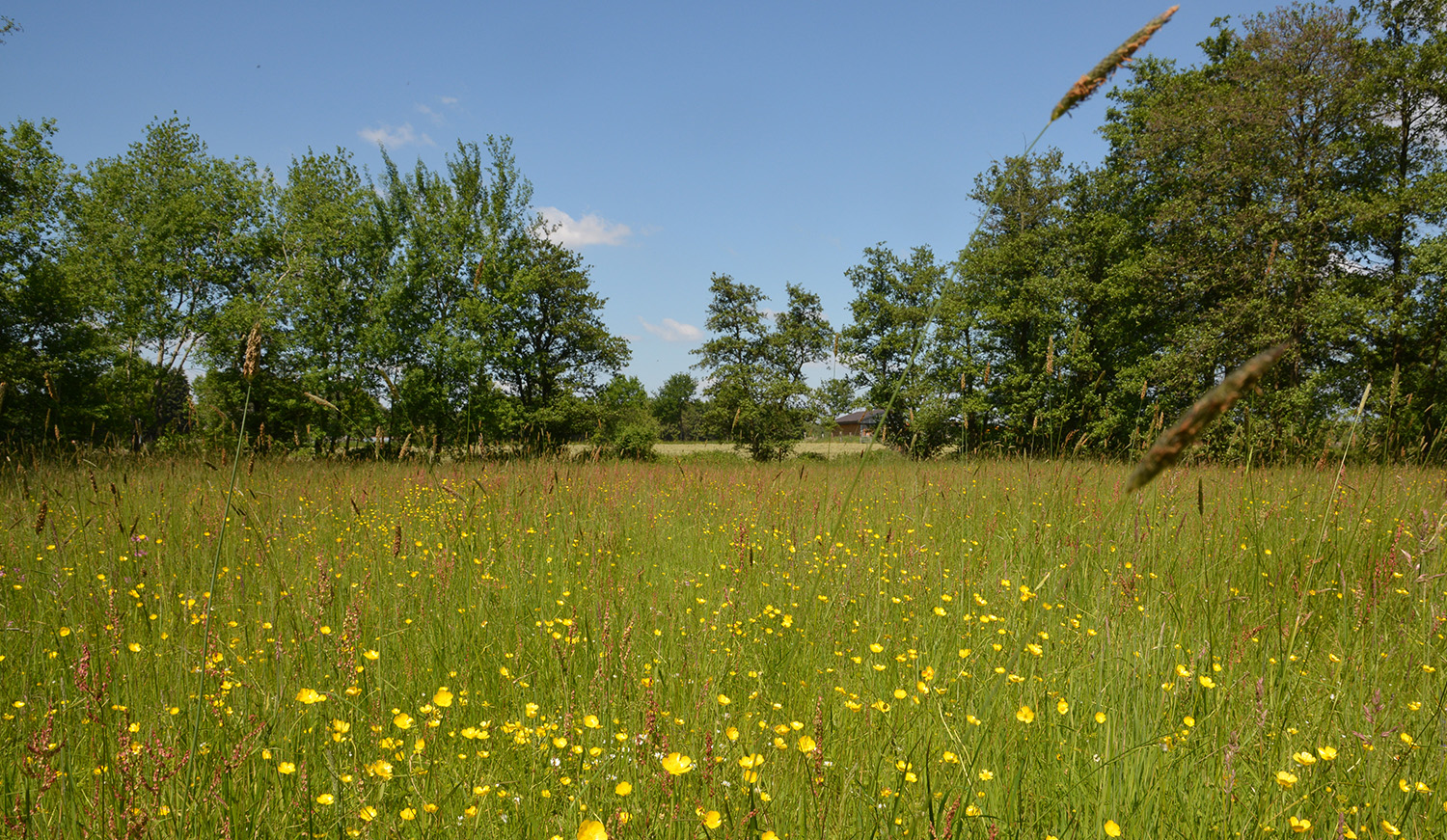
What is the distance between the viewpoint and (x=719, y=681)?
2338 mm

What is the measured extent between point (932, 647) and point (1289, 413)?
18.2m

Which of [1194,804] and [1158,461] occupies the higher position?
[1158,461]

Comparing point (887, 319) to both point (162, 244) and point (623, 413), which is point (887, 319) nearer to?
point (623, 413)

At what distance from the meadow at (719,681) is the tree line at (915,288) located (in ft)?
33.6

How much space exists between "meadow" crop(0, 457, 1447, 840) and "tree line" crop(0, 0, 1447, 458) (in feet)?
33.6

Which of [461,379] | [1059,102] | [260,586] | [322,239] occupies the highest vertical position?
[322,239]

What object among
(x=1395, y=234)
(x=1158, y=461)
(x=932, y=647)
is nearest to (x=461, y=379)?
(x=932, y=647)

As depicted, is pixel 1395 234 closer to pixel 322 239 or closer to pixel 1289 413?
pixel 1289 413

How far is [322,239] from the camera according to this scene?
79.9 ft

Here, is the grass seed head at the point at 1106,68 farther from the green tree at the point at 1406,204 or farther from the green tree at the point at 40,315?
the green tree at the point at 40,315

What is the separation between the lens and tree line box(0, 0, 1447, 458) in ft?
50.9

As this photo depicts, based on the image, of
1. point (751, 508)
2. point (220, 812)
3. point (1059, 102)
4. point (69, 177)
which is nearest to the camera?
point (1059, 102)

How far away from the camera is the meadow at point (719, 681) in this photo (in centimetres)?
158

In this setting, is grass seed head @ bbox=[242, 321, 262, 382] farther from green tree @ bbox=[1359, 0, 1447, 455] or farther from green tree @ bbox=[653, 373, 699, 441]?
green tree @ bbox=[653, 373, 699, 441]
